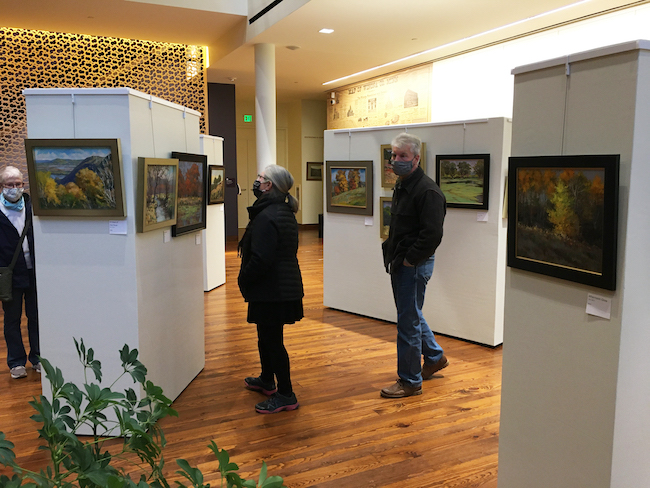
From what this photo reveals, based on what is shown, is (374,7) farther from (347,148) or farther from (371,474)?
(371,474)

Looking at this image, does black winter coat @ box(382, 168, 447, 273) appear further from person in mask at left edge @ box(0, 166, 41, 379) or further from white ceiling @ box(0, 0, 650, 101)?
white ceiling @ box(0, 0, 650, 101)

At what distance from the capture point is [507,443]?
3.02 metres

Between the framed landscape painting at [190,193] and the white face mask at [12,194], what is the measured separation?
1517 mm

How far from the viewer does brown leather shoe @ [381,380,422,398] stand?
4770 mm

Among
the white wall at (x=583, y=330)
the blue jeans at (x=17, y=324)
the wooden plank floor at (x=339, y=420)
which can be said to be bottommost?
the wooden plank floor at (x=339, y=420)

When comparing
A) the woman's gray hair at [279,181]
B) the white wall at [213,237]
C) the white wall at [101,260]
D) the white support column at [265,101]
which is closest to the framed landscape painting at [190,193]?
the white wall at [101,260]

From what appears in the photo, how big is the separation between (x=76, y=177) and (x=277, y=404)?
227 centimetres

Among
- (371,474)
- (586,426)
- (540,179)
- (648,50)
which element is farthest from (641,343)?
(371,474)

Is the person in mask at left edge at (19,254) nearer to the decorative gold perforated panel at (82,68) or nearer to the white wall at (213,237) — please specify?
the white wall at (213,237)

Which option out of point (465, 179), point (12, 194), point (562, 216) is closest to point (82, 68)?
point (12, 194)

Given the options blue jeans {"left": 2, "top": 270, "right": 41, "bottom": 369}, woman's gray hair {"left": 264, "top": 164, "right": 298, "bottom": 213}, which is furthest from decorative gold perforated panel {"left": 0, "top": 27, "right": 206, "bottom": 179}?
woman's gray hair {"left": 264, "top": 164, "right": 298, "bottom": 213}

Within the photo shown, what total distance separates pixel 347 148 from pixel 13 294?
4.19 metres

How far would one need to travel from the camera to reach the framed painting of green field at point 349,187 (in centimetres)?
704

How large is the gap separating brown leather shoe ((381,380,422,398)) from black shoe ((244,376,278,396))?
3.10 ft
